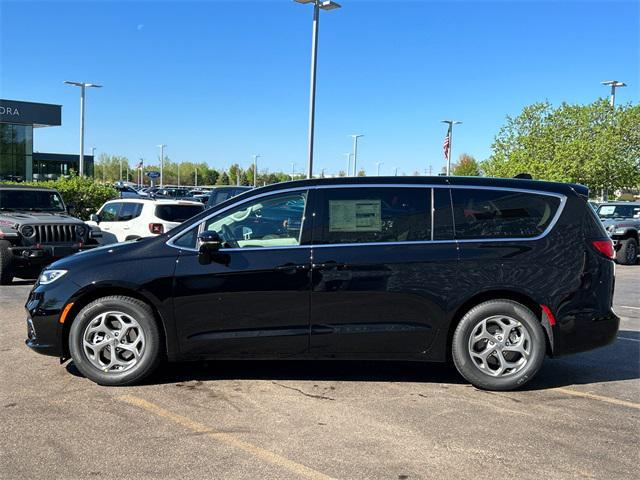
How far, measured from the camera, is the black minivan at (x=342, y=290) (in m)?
4.89

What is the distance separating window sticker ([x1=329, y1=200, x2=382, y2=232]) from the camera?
5.02 metres

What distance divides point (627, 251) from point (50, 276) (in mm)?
16572

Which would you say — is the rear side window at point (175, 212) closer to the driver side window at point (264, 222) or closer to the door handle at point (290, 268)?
the driver side window at point (264, 222)

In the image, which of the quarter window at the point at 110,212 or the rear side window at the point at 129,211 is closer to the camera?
the rear side window at the point at 129,211

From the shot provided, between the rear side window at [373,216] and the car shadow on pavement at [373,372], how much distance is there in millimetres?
1303

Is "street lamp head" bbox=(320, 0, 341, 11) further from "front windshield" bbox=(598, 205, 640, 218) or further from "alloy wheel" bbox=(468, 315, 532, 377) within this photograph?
"alloy wheel" bbox=(468, 315, 532, 377)

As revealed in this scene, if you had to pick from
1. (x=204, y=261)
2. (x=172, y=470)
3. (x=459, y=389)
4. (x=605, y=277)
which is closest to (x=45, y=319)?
(x=204, y=261)

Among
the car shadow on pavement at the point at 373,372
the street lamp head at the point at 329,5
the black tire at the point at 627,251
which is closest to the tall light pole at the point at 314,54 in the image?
the street lamp head at the point at 329,5

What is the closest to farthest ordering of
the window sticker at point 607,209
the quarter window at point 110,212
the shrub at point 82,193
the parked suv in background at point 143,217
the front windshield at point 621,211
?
the parked suv in background at point 143,217
the quarter window at point 110,212
the front windshield at point 621,211
the window sticker at point 607,209
the shrub at point 82,193

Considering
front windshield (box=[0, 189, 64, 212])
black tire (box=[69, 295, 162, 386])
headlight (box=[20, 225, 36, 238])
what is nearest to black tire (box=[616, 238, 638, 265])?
front windshield (box=[0, 189, 64, 212])

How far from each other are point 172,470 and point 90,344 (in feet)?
6.29

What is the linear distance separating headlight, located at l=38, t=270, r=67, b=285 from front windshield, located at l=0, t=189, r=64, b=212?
748 centimetres

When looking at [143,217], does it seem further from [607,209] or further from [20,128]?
[20,128]

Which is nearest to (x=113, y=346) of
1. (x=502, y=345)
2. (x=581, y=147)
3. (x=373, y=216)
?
Answer: (x=373, y=216)
